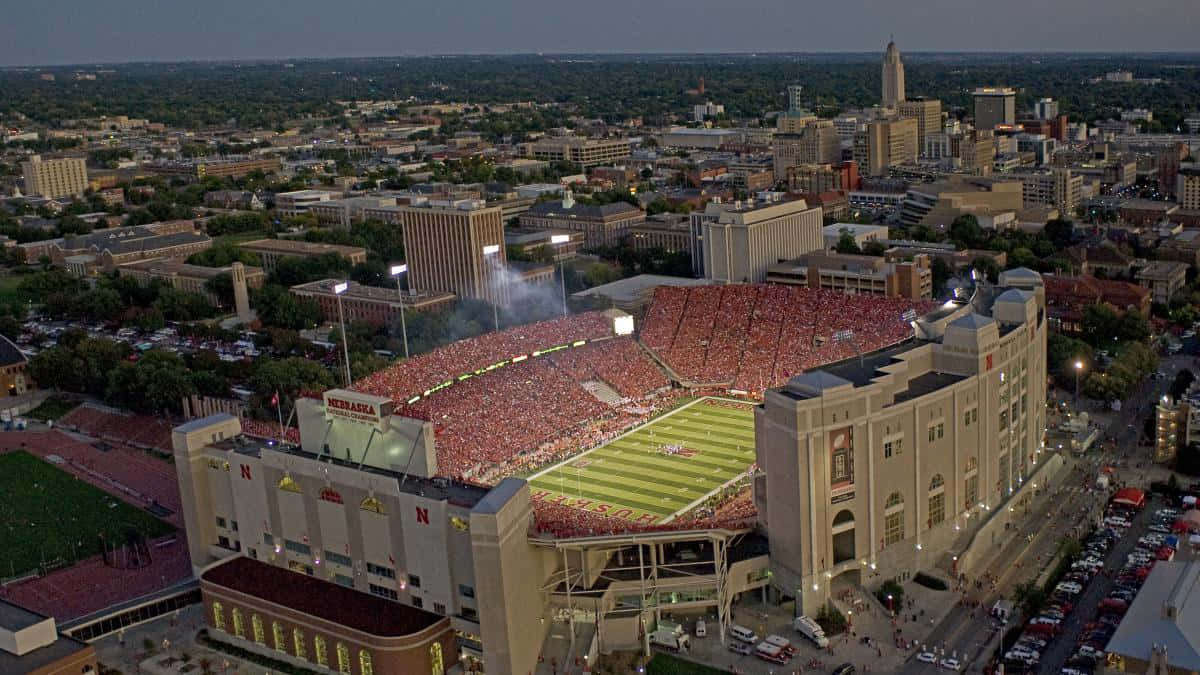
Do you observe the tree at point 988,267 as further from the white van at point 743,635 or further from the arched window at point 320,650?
the arched window at point 320,650

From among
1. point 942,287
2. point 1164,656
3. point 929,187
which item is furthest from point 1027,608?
point 929,187

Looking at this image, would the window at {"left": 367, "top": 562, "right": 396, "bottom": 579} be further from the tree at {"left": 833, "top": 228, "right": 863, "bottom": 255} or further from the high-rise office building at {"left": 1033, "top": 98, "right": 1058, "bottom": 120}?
the high-rise office building at {"left": 1033, "top": 98, "right": 1058, "bottom": 120}

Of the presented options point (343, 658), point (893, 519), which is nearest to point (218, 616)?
point (343, 658)

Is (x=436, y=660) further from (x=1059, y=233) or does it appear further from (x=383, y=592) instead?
(x=1059, y=233)

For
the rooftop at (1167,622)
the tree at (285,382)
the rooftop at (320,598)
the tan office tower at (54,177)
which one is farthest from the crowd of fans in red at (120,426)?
the tan office tower at (54,177)

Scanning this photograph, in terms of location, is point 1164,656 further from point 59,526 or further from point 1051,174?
point 1051,174
